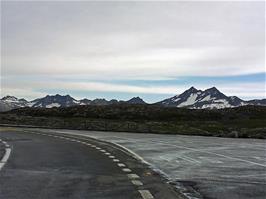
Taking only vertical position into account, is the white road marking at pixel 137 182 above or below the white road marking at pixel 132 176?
below

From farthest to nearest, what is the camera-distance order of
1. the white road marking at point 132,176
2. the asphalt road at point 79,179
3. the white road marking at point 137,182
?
the white road marking at point 132,176
the white road marking at point 137,182
the asphalt road at point 79,179

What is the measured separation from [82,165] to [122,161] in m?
2.01

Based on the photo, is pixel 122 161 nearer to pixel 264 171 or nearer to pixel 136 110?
pixel 264 171

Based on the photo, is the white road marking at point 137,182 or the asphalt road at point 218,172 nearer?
the asphalt road at point 218,172

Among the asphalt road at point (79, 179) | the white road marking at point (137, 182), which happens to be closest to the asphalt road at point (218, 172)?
the asphalt road at point (79, 179)

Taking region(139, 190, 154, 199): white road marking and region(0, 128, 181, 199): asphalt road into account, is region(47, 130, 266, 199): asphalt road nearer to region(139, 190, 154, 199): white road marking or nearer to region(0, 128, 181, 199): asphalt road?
region(0, 128, 181, 199): asphalt road

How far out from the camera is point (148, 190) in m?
11.9

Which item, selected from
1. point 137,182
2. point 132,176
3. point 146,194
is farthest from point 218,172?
point 146,194

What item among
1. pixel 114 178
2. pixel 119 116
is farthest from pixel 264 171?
pixel 119 116

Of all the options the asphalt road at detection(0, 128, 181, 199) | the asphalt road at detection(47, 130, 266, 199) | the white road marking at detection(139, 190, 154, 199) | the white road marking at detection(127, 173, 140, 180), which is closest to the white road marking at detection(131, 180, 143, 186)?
the asphalt road at detection(0, 128, 181, 199)

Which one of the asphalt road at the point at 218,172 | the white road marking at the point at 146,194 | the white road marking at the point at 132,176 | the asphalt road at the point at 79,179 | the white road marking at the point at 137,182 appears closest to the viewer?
the white road marking at the point at 146,194

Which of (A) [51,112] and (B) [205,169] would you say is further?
(A) [51,112]

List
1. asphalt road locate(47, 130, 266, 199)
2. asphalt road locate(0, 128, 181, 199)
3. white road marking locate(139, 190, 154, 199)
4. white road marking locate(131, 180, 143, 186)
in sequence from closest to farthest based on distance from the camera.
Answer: white road marking locate(139, 190, 154, 199)
asphalt road locate(0, 128, 181, 199)
asphalt road locate(47, 130, 266, 199)
white road marking locate(131, 180, 143, 186)

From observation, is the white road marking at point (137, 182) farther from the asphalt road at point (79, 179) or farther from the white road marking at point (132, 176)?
the white road marking at point (132, 176)
